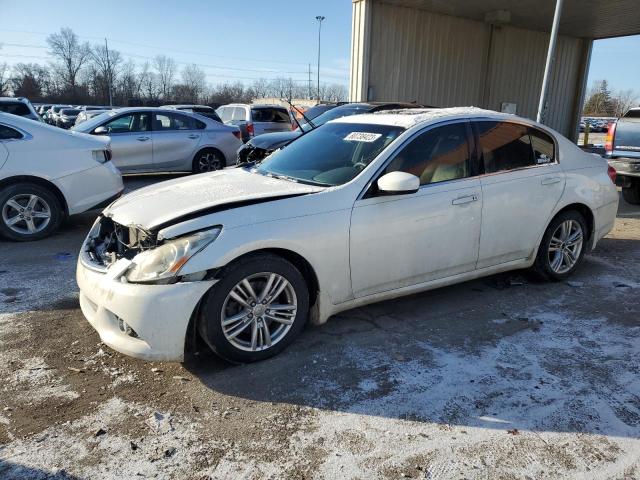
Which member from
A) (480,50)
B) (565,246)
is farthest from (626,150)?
(480,50)

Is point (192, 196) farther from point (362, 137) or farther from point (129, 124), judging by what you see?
point (129, 124)

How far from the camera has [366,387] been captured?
317cm

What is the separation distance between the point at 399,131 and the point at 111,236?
229 centimetres

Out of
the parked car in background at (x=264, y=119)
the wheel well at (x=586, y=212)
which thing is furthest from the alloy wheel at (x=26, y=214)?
the parked car in background at (x=264, y=119)

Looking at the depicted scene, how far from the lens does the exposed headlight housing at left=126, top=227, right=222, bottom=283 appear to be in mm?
3039

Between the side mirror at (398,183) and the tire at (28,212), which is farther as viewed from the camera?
the tire at (28,212)

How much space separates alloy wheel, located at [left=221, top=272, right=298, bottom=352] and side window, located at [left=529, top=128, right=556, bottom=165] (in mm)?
2754

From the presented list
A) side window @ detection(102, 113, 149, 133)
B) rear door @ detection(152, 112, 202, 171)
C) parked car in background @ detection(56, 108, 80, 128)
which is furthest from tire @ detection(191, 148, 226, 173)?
parked car in background @ detection(56, 108, 80, 128)

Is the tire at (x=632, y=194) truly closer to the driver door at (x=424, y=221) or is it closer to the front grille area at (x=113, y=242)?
the driver door at (x=424, y=221)

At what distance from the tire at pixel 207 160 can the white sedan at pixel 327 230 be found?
22.4 feet

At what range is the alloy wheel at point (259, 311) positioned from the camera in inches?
128

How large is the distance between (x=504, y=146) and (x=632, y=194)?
6.47 meters

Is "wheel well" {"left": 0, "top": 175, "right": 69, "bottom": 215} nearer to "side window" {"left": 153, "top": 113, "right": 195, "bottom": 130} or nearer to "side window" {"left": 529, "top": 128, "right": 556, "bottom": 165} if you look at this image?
"side window" {"left": 153, "top": 113, "right": 195, "bottom": 130}

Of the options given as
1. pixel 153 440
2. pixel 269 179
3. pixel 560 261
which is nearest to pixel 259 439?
pixel 153 440
